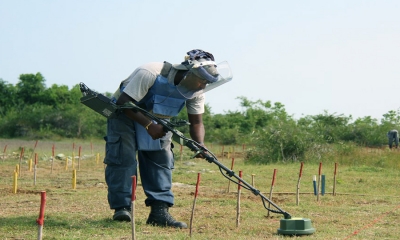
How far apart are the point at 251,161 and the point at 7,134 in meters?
19.3

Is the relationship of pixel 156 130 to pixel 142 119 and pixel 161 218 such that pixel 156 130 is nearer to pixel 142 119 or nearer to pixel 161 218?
pixel 142 119

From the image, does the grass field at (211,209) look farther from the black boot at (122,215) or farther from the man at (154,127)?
the man at (154,127)

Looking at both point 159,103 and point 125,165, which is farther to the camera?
point 125,165

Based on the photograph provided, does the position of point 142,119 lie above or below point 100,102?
below

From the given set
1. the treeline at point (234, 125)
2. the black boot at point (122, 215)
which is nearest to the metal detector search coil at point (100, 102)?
the black boot at point (122, 215)

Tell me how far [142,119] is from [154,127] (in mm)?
150

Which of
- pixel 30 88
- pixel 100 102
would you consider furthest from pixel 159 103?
pixel 30 88

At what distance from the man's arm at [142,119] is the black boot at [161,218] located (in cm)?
79

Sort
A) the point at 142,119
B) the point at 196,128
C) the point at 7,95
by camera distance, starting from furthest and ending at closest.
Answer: the point at 7,95, the point at 196,128, the point at 142,119

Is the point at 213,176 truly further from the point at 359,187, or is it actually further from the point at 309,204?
the point at 309,204

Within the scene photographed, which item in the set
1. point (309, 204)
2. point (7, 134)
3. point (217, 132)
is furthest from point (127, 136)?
point (7, 134)

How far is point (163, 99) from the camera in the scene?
6.60 meters

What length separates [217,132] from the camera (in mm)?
33250

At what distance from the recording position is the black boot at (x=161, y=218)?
662 cm
